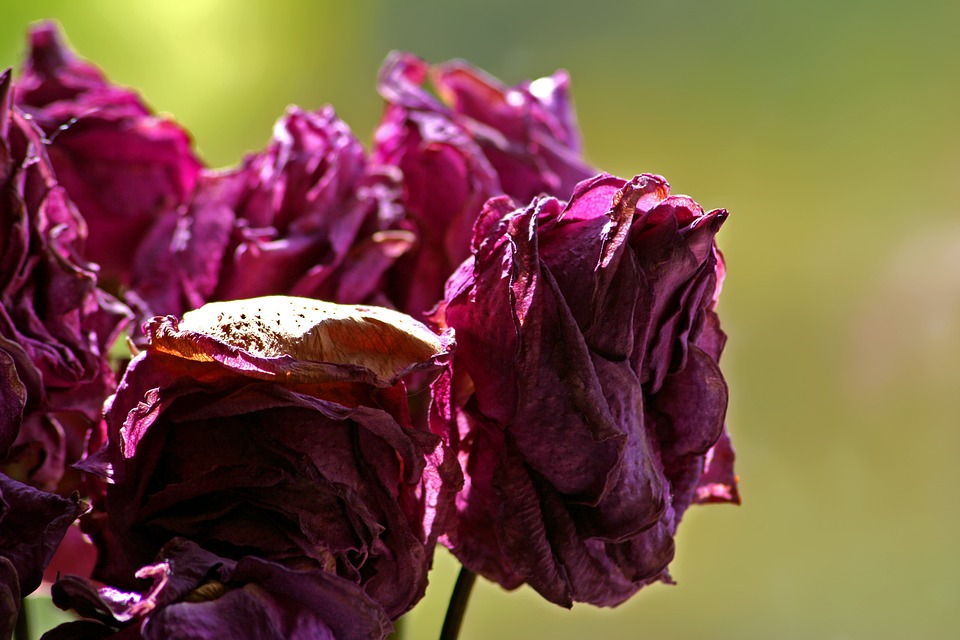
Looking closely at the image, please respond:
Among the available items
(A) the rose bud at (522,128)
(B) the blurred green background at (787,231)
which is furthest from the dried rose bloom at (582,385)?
(B) the blurred green background at (787,231)

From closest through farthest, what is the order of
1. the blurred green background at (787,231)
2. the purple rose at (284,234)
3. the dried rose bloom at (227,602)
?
the dried rose bloom at (227,602)
the purple rose at (284,234)
the blurred green background at (787,231)

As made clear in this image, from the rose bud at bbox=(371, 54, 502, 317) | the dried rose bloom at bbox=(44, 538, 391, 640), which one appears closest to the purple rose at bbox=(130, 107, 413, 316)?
the rose bud at bbox=(371, 54, 502, 317)

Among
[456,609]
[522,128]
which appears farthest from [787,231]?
[456,609]

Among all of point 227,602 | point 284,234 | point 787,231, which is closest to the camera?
point 227,602

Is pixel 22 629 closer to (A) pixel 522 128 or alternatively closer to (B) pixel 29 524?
(B) pixel 29 524

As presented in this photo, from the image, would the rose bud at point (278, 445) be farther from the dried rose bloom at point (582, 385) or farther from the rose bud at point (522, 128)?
the rose bud at point (522, 128)

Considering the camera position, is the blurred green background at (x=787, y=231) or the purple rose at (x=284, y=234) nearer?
the purple rose at (x=284, y=234)

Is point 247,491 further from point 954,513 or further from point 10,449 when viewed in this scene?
point 954,513
